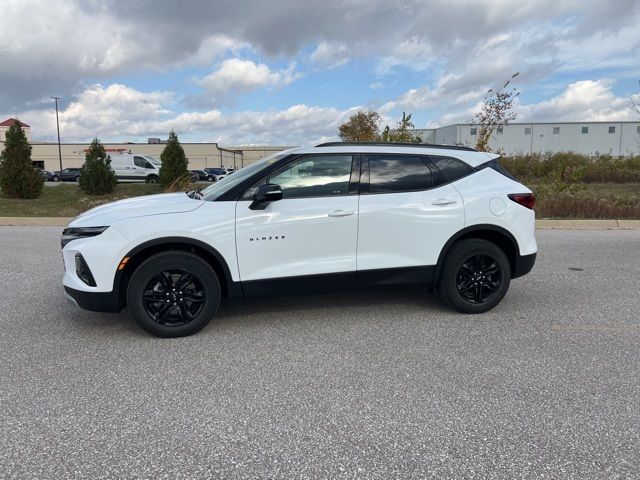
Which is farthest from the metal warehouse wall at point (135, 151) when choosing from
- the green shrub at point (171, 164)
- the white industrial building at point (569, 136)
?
the green shrub at point (171, 164)

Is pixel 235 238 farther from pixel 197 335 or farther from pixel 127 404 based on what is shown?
pixel 127 404

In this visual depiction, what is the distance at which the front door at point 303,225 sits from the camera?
4258 millimetres

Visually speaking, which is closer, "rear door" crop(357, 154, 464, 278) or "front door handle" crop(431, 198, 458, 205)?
"rear door" crop(357, 154, 464, 278)

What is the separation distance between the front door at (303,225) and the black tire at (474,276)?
1060 millimetres

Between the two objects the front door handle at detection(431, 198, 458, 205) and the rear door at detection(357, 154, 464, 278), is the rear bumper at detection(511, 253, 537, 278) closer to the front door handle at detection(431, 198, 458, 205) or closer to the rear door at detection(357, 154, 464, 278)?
the rear door at detection(357, 154, 464, 278)

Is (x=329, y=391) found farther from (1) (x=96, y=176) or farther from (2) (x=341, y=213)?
(1) (x=96, y=176)

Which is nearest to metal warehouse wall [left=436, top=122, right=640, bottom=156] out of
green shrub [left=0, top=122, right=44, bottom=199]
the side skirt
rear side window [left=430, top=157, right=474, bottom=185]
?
green shrub [left=0, top=122, right=44, bottom=199]

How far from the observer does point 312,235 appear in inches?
172

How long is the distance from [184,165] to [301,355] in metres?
20.3

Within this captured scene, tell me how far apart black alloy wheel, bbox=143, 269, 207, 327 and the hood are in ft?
1.81

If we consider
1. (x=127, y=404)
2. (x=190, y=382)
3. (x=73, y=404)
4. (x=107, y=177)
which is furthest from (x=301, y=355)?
(x=107, y=177)

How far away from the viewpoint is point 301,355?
395 centimetres

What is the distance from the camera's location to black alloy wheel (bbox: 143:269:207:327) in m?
4.18

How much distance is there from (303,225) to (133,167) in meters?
33.6
